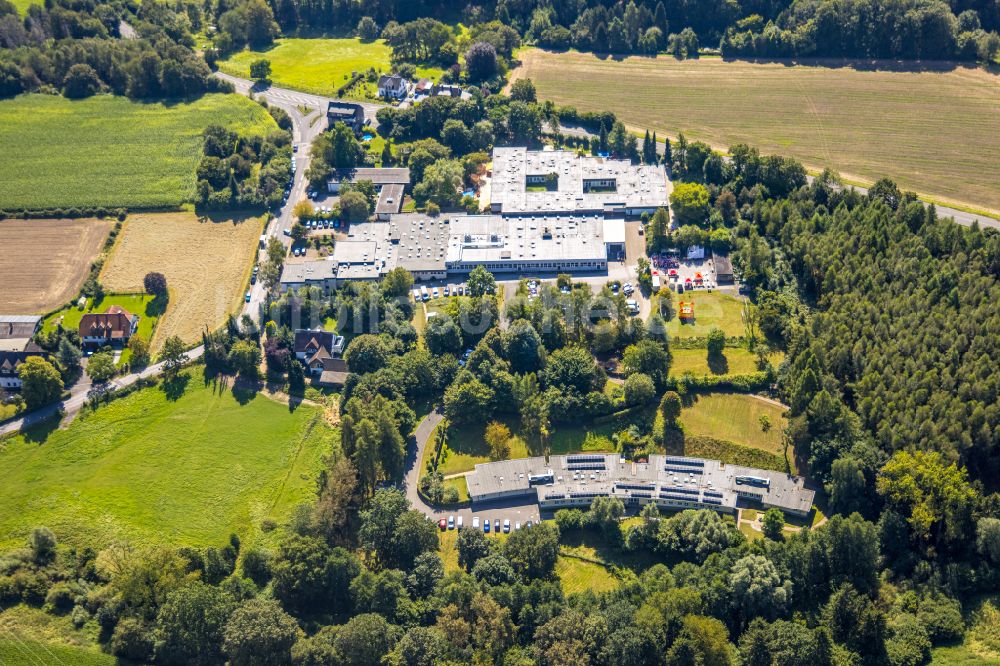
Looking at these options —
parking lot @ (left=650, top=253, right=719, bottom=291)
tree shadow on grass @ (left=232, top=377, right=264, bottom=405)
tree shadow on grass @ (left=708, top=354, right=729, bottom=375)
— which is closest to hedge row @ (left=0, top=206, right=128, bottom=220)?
tree shadow on grass @ (left=232, top=377, right=264, bottom=405)

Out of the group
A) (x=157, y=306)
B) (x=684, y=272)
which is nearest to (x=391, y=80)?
(x=157, y=306)

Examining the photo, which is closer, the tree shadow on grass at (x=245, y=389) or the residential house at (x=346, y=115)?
the tree shadow on grass at (x=245, y=389)

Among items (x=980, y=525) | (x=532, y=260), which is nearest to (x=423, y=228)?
(x=532, y=260)

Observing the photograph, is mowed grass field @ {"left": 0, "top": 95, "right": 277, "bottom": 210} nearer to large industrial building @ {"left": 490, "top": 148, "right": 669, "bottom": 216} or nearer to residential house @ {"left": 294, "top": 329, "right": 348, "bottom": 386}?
residential house @ {"left": 294, "top": 329, "right": 348, "bottom": 386}

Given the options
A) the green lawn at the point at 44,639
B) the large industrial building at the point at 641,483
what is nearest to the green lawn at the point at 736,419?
the large industrial building at the point at 641,483

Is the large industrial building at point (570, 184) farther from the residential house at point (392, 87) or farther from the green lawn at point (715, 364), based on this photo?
the green lawn at point (715, 364)

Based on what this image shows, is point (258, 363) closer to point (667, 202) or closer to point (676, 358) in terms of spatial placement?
point (676, 358)

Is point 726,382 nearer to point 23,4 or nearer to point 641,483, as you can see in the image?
point 641,483
